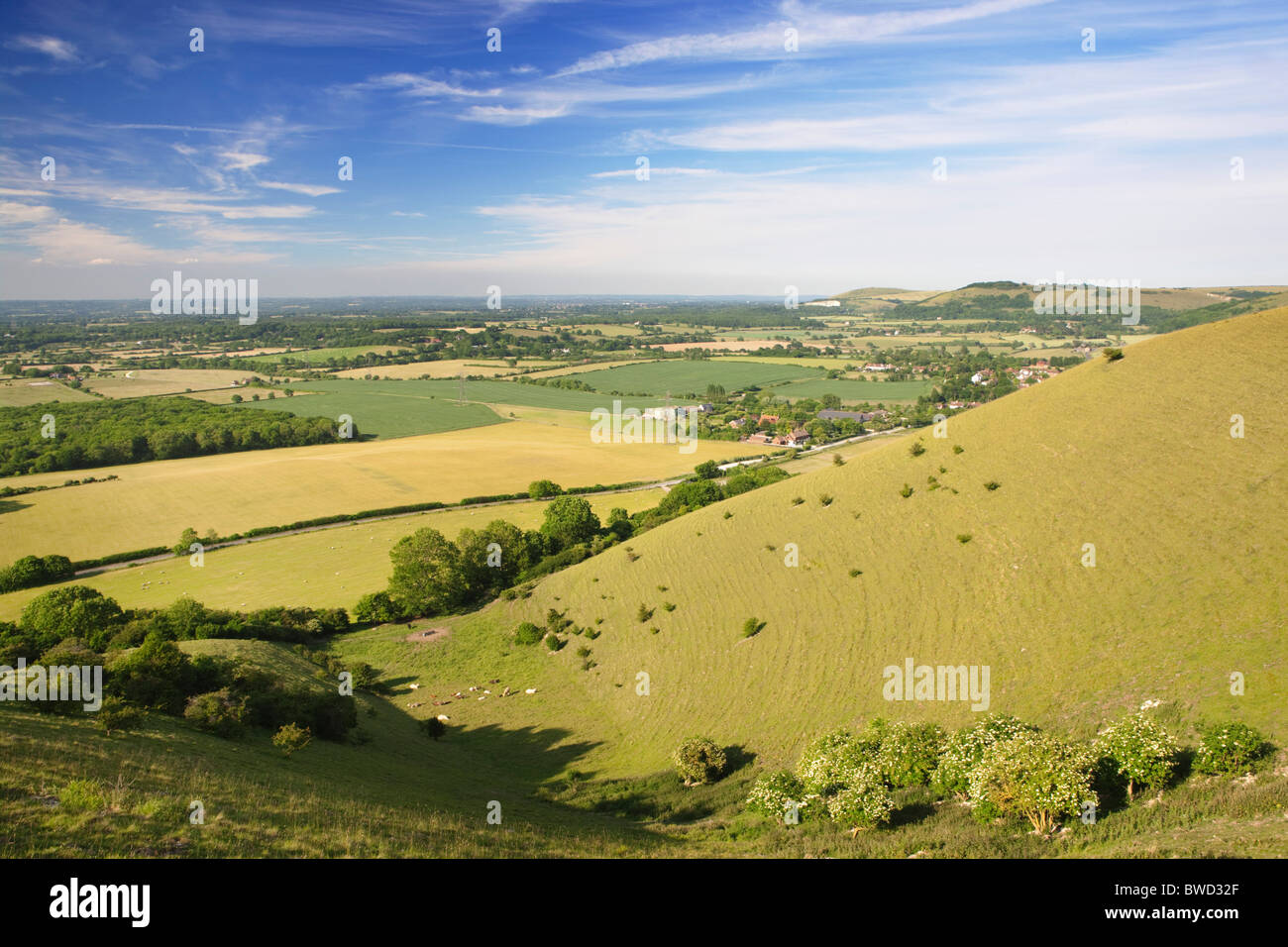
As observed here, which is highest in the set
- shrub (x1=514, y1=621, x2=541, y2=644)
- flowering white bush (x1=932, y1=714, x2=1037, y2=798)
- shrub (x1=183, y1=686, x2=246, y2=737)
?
flowering white bush (x1=932, y1=714, x2=1037, y2=798)

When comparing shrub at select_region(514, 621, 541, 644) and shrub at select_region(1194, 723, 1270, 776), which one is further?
shrub at select_region(514, 621, 541, 644)

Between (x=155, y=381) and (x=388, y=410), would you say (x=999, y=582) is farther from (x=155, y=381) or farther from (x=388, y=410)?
(x=155, y=381)

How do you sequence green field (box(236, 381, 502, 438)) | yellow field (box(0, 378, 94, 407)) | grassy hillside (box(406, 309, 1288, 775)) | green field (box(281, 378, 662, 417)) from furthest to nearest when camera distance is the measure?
1. green field (box(281, 378, 662, 417))
2. yellow field (box(0, 378, 94, 407))
3. green field (box(236, 381, 502, 438))
4. grassy hillside (box(406, 309, 1288, 775))

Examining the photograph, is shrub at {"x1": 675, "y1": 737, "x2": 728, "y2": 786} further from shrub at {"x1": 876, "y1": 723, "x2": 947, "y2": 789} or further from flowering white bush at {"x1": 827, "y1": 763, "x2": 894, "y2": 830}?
shrub at {"x1": 876, "y1": 723, "x2": 947, "y2": 789}

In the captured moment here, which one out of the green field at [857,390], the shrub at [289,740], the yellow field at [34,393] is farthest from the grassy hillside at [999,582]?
the yellow field at [34,393]

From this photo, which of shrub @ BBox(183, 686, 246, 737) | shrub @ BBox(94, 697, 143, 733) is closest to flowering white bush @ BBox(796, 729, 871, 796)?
shrub @ BBox(183, 686, 246, 737)

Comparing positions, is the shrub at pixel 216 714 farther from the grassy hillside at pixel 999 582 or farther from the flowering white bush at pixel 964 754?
the flowering white bush at pixel 964 754
